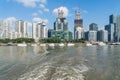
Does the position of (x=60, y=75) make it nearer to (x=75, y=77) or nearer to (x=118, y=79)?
(x=75, y=77)

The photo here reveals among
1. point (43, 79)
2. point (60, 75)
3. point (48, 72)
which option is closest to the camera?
point (43, 79)

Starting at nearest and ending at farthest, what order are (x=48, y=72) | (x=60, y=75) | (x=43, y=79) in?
(x=43, y=79) → (x=60, y=75) → (x=48, y=72)

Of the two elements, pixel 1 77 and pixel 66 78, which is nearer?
pixel 66 78

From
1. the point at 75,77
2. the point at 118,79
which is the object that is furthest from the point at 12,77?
the point at 118,79

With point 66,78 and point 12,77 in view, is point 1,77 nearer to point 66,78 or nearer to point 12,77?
point 12,77

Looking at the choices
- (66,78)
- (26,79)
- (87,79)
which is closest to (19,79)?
(26,79)

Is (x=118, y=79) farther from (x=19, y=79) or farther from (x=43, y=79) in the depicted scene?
(x=19, y=79)

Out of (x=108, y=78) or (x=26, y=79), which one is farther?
(x=108, y=78)
